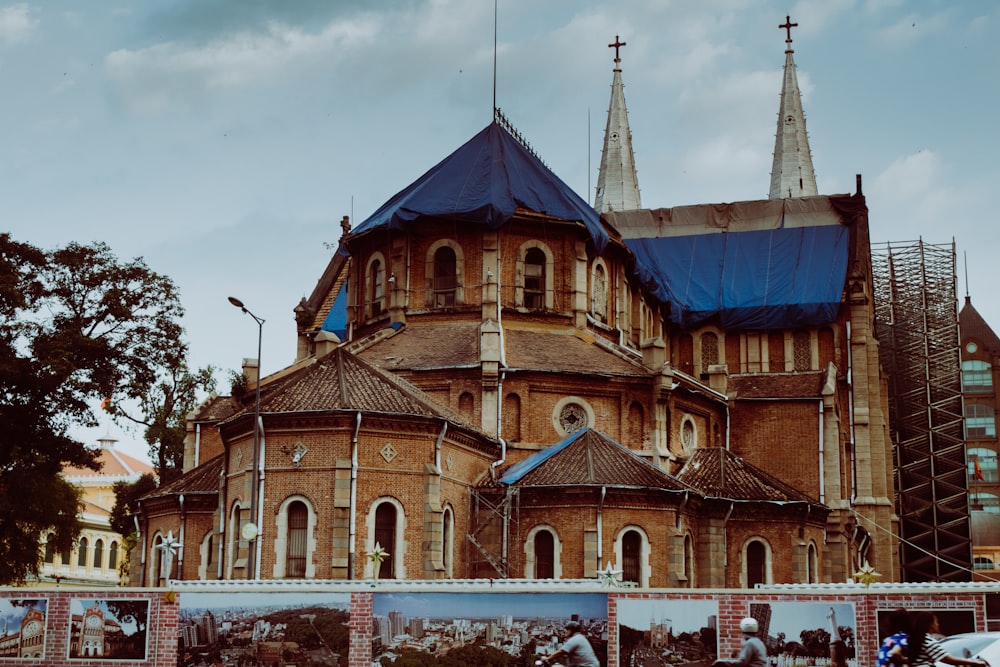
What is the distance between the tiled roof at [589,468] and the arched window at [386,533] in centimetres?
435

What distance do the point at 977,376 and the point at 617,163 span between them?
4396 centimetres

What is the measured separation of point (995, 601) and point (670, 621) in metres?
32.9

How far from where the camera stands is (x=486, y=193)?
47156mm

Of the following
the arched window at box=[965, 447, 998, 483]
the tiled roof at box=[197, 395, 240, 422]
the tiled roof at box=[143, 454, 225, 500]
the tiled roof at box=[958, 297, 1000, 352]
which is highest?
the tiled roof at box=[958, 297, 1000, 352]

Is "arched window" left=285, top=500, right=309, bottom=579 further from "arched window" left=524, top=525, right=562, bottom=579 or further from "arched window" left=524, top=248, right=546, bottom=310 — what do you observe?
"arched window" left=524, top=248, right=546, bottom=310

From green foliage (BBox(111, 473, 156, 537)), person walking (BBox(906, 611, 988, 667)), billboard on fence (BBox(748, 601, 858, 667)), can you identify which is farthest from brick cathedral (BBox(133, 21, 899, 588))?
person walking (BBox(906, 611, 988, 667))

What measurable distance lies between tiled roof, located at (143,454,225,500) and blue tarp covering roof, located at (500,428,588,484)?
9.90m

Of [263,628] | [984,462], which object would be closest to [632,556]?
[263,628]

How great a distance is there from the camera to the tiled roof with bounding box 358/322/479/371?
43.6 meters

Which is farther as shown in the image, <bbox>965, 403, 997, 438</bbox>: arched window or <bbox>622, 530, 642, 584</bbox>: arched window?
<bbox>965, 403, 997, 438</bbox>: arched window

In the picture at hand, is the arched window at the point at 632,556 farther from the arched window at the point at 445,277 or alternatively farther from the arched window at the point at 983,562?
the arched window at the point at 983,562

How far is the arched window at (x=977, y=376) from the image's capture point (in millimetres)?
104000

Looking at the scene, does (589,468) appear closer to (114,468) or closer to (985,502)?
(114,468)

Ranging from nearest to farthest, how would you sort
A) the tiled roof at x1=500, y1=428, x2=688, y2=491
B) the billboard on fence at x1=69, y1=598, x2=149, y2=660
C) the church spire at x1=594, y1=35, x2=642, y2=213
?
the billboard on fence at x1=69, y1=598, x2=149, y2=660 < the tiled roof at x1=500, y1=428, x2=688, y2=491 < the church spire at x1=594, y1=35, x2=642, y2=213
